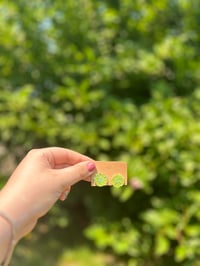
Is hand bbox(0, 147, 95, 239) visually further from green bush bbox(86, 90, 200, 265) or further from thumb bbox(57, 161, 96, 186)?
green bush bbox(86, 90, 200, 265)

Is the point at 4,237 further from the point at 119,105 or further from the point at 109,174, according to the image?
the point at 119,105

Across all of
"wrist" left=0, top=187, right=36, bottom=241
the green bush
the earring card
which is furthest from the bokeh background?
"wrist" left=0, top=187, right=36, bottom=241

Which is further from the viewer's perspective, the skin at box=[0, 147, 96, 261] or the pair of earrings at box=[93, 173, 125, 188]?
the pair of earrings at box=[93, 173, 125, 188]

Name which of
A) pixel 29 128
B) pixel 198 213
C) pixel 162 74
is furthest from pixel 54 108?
pixel 198 213

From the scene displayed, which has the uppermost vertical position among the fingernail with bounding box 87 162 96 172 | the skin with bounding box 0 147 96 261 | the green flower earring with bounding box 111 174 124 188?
the skin with bounding box 0 147 96 261

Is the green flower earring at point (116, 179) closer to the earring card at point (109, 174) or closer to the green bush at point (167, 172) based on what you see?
the earring card at point (109, 174)

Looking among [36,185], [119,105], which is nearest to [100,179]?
[36,185]

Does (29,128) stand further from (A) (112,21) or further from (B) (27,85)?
(A) (112,21)

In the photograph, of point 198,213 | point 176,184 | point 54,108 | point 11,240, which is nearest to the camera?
point 11,240

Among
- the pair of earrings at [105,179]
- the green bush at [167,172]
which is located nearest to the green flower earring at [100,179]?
the pair of earrings at [105,179]
